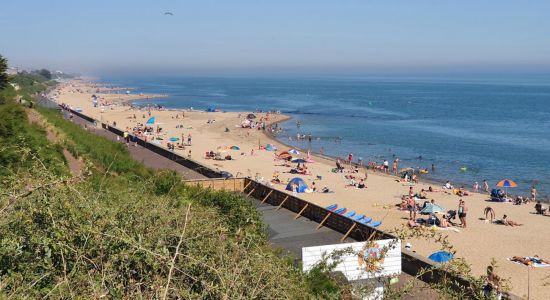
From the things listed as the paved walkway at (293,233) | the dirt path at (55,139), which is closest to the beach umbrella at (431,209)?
the paved walkway at (293,233)

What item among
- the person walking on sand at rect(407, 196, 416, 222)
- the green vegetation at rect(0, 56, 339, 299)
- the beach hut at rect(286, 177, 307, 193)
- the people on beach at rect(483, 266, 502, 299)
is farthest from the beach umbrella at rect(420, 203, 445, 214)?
the green vegetation at rect(0, 56, 339, 299)

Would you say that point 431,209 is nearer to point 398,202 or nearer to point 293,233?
point 398,202

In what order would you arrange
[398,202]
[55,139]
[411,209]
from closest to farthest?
[411,209], [55,139], [398,202]

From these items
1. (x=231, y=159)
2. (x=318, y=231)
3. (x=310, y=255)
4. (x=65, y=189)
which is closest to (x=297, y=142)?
(x=231, y=159)

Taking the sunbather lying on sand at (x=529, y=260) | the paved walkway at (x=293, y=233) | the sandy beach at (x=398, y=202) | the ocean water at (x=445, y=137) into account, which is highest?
the paved walkway at (x=293, y=233)

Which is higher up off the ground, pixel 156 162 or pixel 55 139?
pixel 55 139

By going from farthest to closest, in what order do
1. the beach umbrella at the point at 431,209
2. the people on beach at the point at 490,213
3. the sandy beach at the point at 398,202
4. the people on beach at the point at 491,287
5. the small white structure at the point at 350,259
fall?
the people on beach at the point at 490,213 → the beach umbrella at the point at 431,209 → the sandy beach at the point at 398,202 → the small white structure at the point at 350,259 → the people on beach at the point at 491,287

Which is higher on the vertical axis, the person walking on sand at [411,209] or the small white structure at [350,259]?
the small white structure at [350,259]

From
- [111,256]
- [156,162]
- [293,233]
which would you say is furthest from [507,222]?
[111,256]

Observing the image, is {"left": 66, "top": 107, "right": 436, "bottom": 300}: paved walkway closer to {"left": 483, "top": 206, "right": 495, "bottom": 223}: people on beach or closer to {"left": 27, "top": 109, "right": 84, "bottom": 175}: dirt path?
{"left": 27, "top": 109, "right": 84, "bottom": 175}: dirt path

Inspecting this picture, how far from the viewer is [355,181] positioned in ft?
108

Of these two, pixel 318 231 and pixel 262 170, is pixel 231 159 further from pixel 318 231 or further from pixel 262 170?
pixel 318 231

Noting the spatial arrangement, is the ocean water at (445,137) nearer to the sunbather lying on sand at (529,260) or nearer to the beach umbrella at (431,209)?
the beach umbrella at (431,209)

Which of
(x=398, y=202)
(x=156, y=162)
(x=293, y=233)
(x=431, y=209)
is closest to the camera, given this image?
(x=293, y=233)
